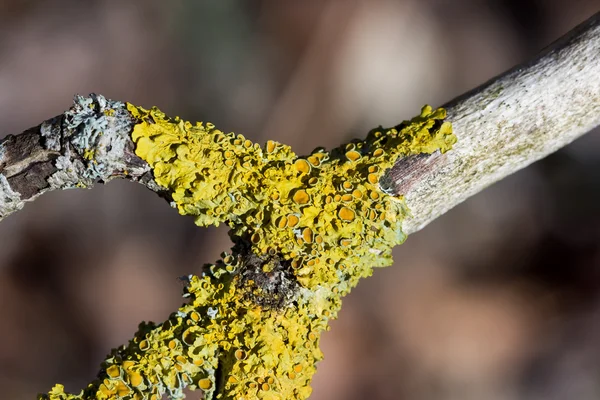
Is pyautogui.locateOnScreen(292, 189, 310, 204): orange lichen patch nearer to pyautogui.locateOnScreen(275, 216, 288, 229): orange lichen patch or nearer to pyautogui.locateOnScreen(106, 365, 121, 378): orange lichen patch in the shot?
pyautogui.locateOnScreen(275, 216, 288, 229): orange lichen patch

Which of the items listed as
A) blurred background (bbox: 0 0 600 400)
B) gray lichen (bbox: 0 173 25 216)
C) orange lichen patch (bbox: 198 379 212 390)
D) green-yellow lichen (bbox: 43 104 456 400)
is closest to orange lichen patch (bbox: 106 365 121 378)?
green-yellow lichen (bbox: 43 104 456 400)

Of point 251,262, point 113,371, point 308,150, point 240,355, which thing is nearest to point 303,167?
point 251,262

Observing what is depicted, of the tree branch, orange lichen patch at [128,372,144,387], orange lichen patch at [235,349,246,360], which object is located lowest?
orange lichen patch at [128,372,144,387]

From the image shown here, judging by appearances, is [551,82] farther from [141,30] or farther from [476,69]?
[141,30]

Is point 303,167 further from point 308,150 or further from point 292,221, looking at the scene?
point 308,150

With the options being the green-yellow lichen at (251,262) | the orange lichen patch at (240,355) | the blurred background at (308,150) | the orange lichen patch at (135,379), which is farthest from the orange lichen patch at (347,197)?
the blurred background at (308,150)

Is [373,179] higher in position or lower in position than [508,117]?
lower
